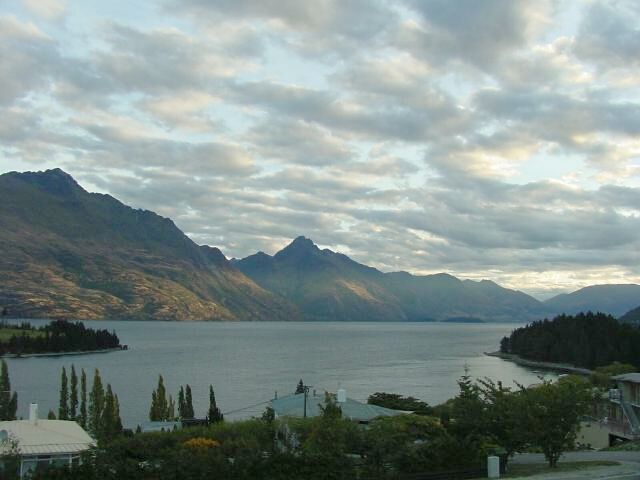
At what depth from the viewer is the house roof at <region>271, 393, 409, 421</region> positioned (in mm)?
44750

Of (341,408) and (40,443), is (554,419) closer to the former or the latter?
(341,408)

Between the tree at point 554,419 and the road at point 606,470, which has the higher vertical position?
the tree at point 554,419

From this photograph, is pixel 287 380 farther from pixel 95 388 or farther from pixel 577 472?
pixel 577 472

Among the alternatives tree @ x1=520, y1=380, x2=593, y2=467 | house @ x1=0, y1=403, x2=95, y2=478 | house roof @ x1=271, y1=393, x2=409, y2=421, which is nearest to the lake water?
house roof @ x1=271, y1=393, x2=409, y2=421

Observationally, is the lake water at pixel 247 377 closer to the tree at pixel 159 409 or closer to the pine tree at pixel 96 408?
the tree at pixel 159 409

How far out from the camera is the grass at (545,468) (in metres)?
32.3

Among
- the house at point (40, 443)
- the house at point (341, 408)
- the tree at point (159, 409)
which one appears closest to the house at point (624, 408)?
the house at point (341, 408)

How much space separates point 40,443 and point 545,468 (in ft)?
82.8

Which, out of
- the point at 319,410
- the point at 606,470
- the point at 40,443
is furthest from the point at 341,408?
the point at 40,443

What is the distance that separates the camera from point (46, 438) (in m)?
35.3

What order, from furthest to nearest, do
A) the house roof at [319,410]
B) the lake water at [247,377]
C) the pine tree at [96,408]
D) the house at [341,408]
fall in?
the lake water at [247,377], the pine tree at [96,408], the house roof at [319,410], the house at [341,408]

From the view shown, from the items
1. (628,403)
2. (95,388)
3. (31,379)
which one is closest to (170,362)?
(31,379)

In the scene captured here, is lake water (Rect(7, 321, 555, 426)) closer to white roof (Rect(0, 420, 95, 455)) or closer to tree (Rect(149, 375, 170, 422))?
tree (Rect(149, 375, 170, 422))

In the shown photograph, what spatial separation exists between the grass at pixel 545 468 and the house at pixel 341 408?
9.92 metres
